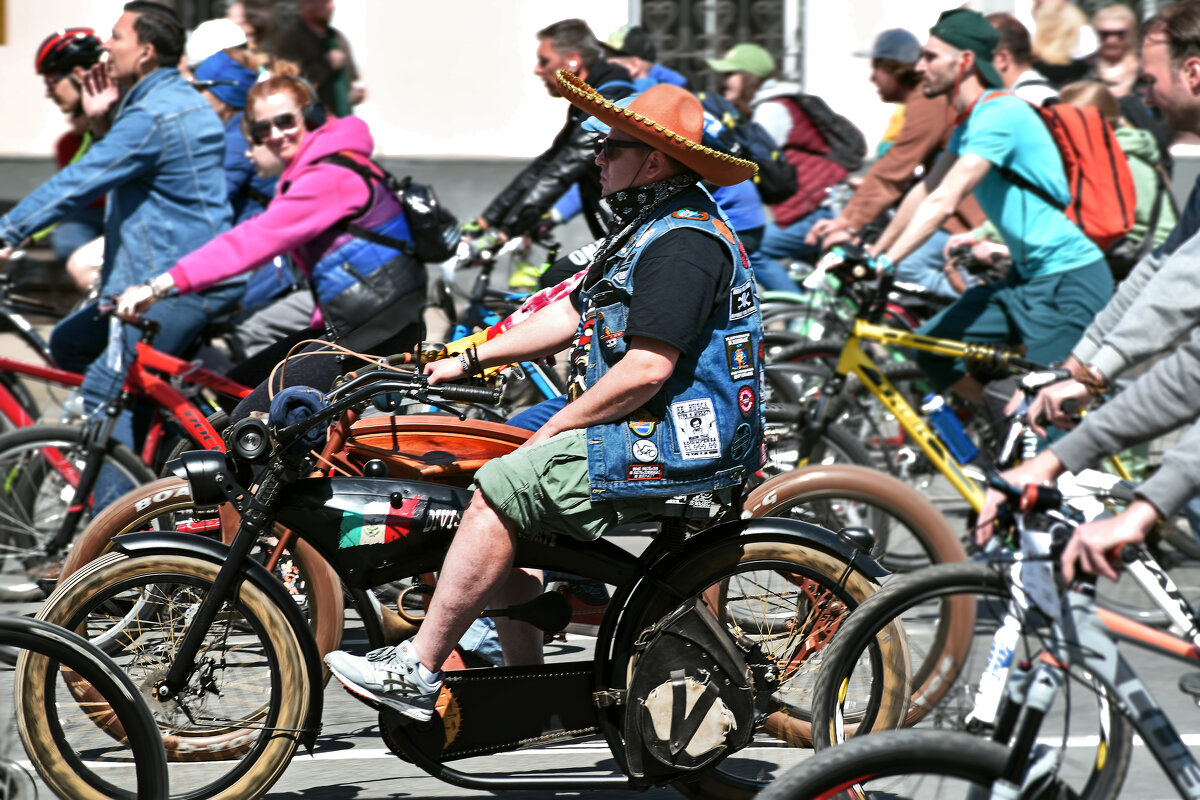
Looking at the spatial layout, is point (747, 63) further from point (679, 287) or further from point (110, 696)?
point (110, 696)

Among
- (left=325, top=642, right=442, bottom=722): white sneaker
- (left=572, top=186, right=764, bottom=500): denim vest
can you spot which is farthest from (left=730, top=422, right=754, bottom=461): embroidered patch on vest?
(left=325, top=642, right=442, bottom=722): white sneaker

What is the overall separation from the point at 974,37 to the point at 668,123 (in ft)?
9.88

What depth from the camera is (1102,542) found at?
257 centimetres

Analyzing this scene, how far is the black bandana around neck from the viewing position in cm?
359

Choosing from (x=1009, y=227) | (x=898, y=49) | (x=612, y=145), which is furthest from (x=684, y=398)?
(x=898, y=49)

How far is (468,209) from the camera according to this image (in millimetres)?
12273

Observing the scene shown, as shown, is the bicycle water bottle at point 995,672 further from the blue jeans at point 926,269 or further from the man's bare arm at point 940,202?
the blue jeans at point 926,269

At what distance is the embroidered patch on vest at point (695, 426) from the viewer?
11.4 ft

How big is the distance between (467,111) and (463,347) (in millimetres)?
9146

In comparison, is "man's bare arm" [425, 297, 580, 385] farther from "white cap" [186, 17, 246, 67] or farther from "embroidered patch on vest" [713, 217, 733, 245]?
"white cap" [186, 17, 246, 67]

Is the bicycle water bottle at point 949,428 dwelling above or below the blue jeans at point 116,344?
below

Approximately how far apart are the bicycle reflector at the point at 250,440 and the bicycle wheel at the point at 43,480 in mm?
2203

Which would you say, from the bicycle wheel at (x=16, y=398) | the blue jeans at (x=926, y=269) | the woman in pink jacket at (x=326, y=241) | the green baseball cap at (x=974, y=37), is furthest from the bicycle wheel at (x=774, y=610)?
the blue jeans at (x=926, y=269)

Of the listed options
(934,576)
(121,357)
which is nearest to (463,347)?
(934,576)
